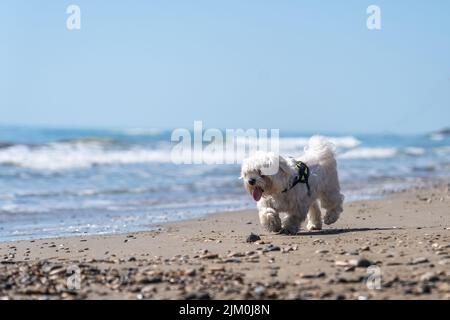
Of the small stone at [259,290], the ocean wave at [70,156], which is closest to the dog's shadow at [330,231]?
the small stone at [259,290]

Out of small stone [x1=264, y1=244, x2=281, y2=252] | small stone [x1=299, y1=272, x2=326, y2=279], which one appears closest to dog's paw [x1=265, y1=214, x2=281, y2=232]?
small stone [x1=264, y1=244, x2=281, y2=252]

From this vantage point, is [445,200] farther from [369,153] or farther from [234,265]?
[369,153]

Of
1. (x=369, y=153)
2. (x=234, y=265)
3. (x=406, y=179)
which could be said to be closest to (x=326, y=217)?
(x=234, y=265)

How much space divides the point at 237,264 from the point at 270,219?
2.52 m

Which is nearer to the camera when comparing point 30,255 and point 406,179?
point 30,255

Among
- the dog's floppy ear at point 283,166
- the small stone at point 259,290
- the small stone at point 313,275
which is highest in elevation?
the dog's floppy ear at point 283,166

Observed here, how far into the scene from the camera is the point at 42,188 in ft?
57.2

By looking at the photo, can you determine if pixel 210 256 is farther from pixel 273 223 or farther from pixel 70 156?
pixel 70 156

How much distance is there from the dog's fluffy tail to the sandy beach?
82 centimetres

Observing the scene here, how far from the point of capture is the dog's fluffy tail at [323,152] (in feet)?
32.6

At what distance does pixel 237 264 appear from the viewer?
6699mm

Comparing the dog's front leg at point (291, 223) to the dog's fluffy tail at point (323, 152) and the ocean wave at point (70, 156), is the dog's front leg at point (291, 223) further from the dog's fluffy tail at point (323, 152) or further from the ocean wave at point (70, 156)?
the ocean wave at point (70, 156)

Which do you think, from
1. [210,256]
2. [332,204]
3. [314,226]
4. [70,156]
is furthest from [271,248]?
[70,156]
